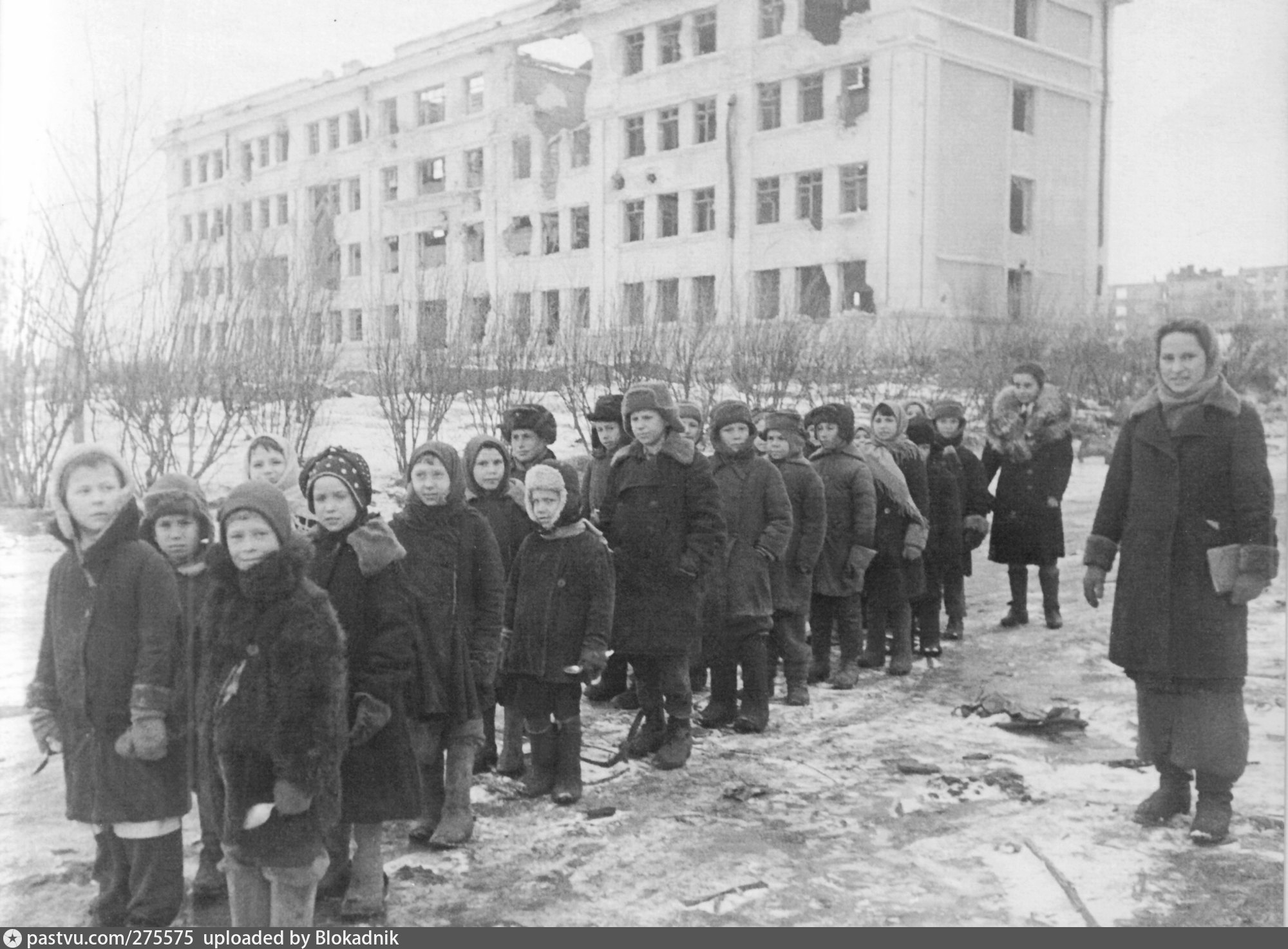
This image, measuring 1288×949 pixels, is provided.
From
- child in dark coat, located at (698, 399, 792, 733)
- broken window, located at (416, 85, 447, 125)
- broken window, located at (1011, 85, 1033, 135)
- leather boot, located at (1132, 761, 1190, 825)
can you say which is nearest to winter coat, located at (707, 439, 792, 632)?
child in dark coat, located at (698, 399, 792, 733)

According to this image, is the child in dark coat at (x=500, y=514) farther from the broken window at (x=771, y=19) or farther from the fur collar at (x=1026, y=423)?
the fur collar at (x=1026, y=423)

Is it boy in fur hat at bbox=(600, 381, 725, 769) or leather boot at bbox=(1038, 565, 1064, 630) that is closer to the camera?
boy in fur hat at bbox=(600, 381, 725, 769)

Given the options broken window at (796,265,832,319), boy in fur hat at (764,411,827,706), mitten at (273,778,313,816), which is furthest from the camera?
broken window at (796,265,832,319)

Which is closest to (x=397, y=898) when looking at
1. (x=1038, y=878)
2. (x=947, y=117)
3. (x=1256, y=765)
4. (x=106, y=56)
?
(x=1038, y=878)

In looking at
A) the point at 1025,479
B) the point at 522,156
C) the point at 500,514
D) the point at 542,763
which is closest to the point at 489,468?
the point at 500,514

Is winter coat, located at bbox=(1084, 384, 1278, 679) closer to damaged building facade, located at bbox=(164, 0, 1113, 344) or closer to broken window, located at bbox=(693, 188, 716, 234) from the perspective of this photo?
damaged building facade, located at bbox=(164, 0, 1113, 344)

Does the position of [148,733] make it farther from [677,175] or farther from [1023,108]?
[1023,108]
